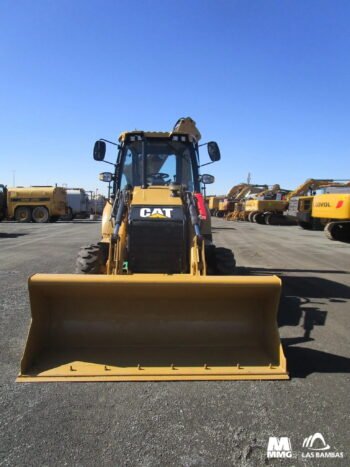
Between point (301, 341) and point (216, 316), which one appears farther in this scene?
point (301, 341)

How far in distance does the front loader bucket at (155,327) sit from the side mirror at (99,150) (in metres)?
2.89

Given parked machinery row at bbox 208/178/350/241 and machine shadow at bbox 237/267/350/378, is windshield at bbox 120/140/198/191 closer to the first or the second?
machine shadow at bbox 237/267/350/378

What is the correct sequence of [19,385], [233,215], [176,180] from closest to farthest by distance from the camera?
[19,385]
[176,180]
[233,215]

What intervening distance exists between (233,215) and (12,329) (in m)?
41.4

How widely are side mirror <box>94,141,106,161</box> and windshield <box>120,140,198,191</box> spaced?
0.37 metres

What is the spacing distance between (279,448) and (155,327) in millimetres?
1790

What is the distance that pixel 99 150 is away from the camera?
676 cm

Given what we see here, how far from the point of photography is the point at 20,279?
28.4 feet

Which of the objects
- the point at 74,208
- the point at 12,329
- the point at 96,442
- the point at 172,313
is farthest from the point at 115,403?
the point at 74,208

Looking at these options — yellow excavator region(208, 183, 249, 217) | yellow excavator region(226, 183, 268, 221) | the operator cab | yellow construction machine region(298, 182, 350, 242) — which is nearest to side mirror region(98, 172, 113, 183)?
the operator cab

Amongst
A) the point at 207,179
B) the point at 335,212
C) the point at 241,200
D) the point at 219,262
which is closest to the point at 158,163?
the point at 207,179

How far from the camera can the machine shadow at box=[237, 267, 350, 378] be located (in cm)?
434

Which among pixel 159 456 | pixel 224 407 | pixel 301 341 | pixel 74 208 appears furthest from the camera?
pixel 74 208

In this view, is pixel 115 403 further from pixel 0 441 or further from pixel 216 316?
pixel 216 316
